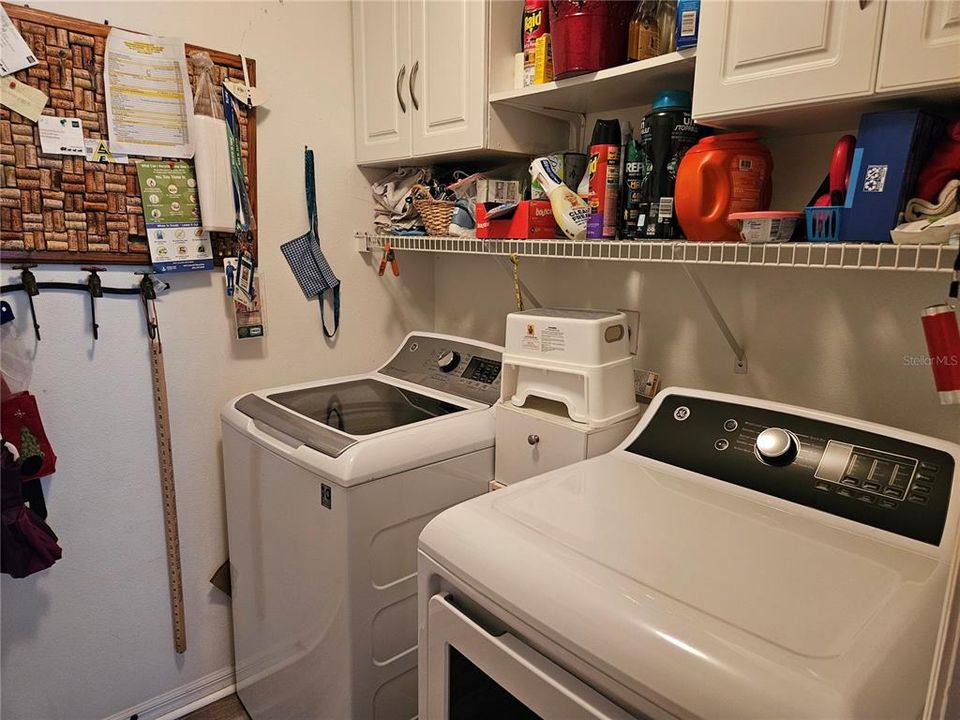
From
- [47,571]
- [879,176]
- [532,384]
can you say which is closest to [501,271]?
[532,384]

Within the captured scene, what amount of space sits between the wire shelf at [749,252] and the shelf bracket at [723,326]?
0.55 ft

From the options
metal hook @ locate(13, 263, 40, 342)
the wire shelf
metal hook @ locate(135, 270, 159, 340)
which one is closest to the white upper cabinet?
the wire shelf

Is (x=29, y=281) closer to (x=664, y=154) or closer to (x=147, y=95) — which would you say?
(x=147, y=95)

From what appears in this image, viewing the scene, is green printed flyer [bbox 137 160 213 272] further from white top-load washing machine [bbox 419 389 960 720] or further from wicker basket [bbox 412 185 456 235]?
white top-load washing machine [bbox 419 389 960 720]

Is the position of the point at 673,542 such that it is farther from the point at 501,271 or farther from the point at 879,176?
the point at 501,271

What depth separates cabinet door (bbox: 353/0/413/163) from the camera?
1.83 metres

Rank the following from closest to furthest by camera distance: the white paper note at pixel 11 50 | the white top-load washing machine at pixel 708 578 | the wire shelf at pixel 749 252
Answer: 1. the white top-load washing machine at pixel 708 578
2. the wire shelf at pixel 749 252
3. the white paper note at pixel 11 50

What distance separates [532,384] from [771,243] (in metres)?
0.61

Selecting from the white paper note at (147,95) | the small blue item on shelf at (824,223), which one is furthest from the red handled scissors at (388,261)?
the small blue item on shelf at (824,223)

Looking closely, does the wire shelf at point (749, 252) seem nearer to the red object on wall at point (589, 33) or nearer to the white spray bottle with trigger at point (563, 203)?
the white spray bottle with trigger at point (563, 203)

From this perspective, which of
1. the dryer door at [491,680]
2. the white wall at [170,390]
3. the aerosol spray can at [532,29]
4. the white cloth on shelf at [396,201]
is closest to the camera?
the dryer door at [491,680]

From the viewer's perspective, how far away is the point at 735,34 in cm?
111

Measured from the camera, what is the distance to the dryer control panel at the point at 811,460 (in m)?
0.98

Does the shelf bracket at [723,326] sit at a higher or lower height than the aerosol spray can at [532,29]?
lower
